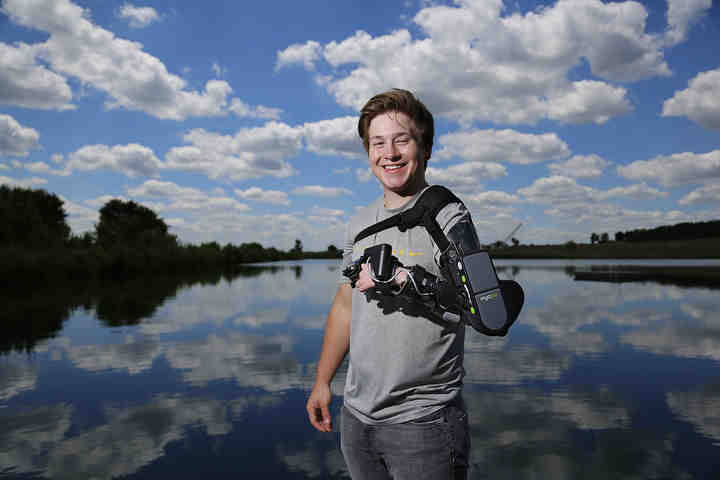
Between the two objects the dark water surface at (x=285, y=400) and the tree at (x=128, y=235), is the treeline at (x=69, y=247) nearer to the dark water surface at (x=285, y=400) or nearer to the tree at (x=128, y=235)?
the tree at (x=128, y=235)

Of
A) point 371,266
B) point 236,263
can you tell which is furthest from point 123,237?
point 371,266

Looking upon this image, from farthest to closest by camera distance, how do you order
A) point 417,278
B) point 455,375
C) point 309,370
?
point 309,370, point 455,375, point 417,278

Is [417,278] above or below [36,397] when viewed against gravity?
above

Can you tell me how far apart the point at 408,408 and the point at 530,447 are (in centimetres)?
459

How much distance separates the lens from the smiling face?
2504 mm

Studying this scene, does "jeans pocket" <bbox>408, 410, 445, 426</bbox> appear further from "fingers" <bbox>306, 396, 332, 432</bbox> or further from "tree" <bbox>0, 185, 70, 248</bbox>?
"tree" <bbox>0, 185, 70, 248</bbox>

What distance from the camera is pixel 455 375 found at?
2.34m

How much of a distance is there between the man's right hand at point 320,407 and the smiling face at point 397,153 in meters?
1.30

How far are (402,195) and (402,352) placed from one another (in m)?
0.89

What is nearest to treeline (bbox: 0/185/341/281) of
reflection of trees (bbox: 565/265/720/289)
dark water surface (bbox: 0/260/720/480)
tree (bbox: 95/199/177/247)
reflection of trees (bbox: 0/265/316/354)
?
tree (bbox: 95/199/177/247)

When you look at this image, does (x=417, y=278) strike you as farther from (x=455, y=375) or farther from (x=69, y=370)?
(x=69, y=370)

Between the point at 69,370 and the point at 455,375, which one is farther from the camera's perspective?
the point at 69,370

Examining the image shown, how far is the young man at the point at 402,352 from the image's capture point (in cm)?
220

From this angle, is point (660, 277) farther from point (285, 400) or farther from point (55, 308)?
point (55, 308)
